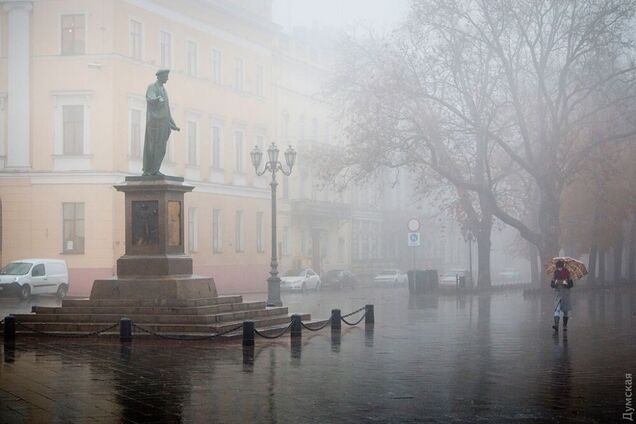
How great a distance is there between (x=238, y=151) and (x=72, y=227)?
14363 mm

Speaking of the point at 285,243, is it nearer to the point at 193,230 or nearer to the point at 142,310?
the point at 193,230

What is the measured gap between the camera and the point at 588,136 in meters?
52.2

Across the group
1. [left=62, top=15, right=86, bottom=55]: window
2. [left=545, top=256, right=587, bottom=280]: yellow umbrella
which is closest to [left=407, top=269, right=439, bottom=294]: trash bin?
[left=62, top=15, right=86, bottom=55]: window

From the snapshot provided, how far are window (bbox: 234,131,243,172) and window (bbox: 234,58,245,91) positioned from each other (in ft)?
8.63

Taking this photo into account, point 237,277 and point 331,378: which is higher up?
point 237,277

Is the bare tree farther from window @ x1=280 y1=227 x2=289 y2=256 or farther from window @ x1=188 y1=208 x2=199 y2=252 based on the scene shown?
window @ x1=280 y1=227 x2=289 y2=256

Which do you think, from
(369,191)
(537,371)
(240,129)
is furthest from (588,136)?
(537,371)

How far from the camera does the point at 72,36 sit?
157 ft

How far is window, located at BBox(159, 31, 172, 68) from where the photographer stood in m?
51.2

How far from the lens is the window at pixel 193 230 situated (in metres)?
52.9

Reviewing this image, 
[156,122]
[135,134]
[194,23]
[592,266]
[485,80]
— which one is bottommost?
[592,266]

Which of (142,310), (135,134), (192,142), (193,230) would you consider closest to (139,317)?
(142,310)

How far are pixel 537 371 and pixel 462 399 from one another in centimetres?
347

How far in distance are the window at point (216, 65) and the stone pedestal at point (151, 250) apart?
112 ft
